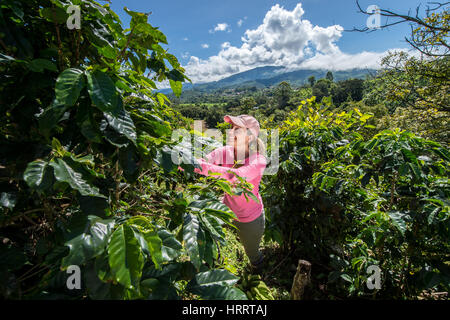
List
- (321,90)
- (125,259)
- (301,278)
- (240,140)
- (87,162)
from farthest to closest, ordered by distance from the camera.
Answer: (321,90), (240,140), (301,278), (87,162), (125,259)

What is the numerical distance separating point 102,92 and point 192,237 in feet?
1.93

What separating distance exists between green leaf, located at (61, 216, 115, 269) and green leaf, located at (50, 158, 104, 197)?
96mm

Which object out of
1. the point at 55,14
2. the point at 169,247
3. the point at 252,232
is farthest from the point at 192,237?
the point at 252,232

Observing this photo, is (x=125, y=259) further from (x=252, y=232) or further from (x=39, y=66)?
(x=252, y=232)

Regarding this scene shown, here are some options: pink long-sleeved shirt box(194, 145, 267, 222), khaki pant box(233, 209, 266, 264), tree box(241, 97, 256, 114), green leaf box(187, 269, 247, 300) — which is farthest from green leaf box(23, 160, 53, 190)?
tree box(241, 97, 256, 114)

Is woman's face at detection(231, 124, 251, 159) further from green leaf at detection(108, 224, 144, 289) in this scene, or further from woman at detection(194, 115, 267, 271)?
green leaf at detection(108, 224, 144, 289)

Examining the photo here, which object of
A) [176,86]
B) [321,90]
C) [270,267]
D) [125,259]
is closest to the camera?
[125,259]

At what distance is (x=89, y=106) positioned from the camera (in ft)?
2.40

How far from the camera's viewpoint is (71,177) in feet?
2.07

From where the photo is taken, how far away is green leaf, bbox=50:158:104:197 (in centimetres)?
60

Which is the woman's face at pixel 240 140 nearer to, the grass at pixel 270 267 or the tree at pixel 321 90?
the grass at pixel 270 267
